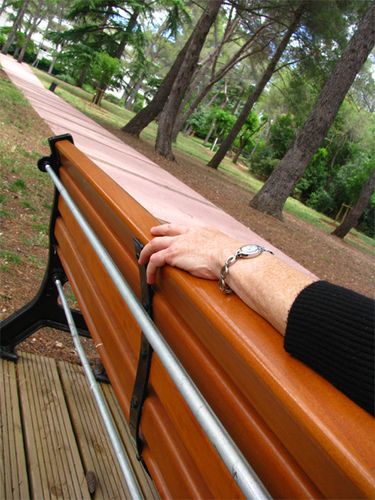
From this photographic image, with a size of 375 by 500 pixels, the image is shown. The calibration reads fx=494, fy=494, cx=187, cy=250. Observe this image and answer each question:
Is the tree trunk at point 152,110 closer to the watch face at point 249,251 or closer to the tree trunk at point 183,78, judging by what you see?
the tree trunk at point 183,78

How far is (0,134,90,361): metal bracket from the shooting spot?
7.75 ft

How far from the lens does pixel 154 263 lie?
3.44ft

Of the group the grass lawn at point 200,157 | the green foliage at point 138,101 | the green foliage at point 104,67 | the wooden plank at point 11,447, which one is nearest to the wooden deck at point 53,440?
the wooden plank at point 11,447

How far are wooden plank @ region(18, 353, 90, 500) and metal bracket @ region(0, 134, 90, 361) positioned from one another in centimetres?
11

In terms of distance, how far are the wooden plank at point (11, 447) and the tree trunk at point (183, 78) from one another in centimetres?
1274

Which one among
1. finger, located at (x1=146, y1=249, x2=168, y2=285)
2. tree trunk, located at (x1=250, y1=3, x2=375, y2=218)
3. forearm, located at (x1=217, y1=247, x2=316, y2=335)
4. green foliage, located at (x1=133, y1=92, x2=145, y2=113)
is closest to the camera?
forearm, located at (x1=217, y1=247, x2=316, y2=335)

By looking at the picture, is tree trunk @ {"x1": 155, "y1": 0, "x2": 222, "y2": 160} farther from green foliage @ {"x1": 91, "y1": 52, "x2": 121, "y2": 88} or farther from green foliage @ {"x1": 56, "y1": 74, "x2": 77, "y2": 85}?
green foliage @ {"x1": 56, "y1": 74, "x2": 77, "y2": 85}

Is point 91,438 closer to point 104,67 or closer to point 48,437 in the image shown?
point 48,437

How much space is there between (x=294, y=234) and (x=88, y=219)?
9.95 metres

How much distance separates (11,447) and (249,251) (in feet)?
4.15

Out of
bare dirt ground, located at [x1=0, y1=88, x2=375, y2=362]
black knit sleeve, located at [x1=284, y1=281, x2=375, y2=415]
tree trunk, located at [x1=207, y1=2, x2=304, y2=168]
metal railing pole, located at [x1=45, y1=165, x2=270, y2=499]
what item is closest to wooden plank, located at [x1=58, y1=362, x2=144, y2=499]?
bare dirt ground, located at [x1=0, y1=88, x2=375, y2=362]

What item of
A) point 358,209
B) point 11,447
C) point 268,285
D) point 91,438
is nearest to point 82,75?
point 358,209

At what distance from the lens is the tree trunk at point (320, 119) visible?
11352mm

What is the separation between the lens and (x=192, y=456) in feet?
3.00
